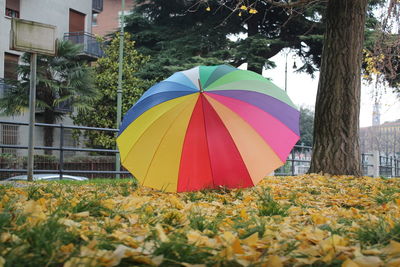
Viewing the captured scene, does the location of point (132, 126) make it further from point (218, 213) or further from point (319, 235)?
point (319, 235)

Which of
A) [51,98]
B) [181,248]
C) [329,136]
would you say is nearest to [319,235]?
[181,248]

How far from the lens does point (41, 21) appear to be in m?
21.4

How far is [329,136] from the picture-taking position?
7.53 metres

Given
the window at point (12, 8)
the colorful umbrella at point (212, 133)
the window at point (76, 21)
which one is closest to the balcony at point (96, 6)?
the window at point (76, 21)

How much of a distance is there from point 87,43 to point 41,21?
2.40m

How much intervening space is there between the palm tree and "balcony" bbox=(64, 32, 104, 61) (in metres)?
4.50

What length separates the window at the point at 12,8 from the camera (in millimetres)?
19828

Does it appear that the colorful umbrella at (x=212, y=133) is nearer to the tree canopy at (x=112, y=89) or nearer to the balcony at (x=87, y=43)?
the tree canopy at (x=112, y=89)

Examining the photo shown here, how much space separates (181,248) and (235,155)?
9.49 ft

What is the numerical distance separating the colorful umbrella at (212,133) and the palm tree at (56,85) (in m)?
12.9

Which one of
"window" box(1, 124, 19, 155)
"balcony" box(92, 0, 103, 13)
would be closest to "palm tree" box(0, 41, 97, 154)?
"window" box(1, 124, 19, 155)

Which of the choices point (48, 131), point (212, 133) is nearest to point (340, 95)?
point (212, 133)

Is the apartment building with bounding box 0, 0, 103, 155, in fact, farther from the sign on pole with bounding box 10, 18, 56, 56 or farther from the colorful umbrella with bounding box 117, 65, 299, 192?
the colorful umbrella with bounding box 117, 65, 299, 192

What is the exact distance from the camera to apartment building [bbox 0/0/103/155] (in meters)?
18.5
